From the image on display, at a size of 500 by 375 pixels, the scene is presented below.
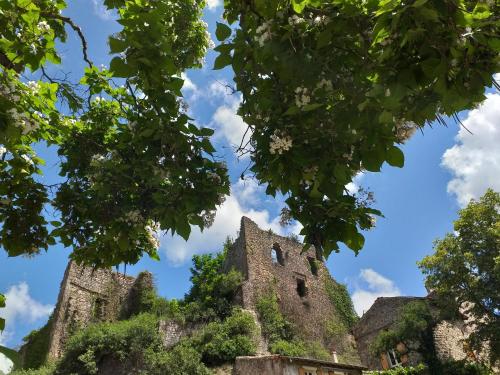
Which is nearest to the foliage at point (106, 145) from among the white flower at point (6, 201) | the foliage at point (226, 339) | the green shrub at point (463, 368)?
the white flower at point (6, 201)

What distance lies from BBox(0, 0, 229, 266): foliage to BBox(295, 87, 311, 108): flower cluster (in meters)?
1.04

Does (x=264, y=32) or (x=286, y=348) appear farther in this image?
(x=286, y=348)

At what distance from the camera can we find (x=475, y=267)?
20.4 m

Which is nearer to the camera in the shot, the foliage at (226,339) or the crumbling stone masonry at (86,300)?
the foliage at (226,339)

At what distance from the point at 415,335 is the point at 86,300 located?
56.5ft

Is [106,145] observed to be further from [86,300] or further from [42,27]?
[86,300]

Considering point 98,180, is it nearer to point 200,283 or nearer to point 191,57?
point 191,57

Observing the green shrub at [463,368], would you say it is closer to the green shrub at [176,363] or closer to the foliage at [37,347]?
the green shrub at [176,363]

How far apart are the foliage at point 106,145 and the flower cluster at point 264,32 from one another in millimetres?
839

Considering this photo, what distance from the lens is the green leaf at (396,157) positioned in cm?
289

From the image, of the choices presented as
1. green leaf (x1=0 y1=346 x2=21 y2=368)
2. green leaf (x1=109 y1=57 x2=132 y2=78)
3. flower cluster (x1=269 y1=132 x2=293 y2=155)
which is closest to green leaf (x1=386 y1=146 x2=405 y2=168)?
flower cluster (x1=269 y1=132 x2=293 y2=155)

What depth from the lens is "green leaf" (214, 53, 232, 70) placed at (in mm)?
3125

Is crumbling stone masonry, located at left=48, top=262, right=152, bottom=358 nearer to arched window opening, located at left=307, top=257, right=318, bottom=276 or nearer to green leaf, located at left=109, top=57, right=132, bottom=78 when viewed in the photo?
arched window opening, located at left=307, top=257, right=318, bottom=276

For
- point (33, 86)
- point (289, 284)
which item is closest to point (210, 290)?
point (289, 284)
